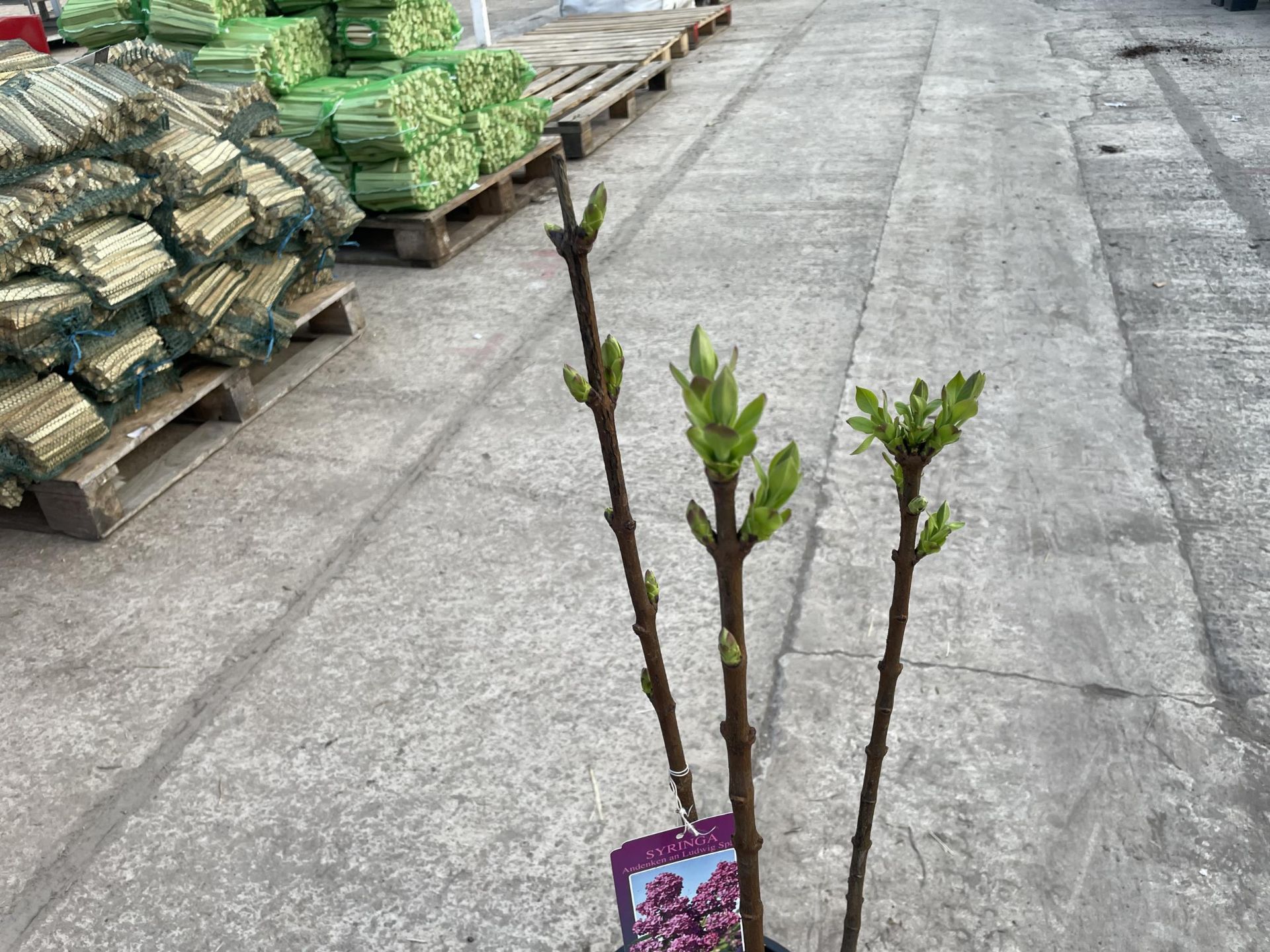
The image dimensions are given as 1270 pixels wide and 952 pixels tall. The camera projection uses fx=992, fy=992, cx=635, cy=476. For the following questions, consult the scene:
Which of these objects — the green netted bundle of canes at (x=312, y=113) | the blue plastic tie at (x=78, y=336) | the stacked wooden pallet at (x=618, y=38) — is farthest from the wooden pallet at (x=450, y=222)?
the stacked wooden pallet at (x=618, y=38)

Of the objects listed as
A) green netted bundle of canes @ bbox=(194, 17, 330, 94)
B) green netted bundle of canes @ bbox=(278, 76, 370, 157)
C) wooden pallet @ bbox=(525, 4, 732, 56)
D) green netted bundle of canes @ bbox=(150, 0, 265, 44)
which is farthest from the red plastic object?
green netted bundle of canes @ bbox=(278, 76, 370, 157)

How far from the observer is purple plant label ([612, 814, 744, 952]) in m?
1.38

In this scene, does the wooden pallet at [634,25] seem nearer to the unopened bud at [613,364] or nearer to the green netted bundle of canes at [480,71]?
the green netted bundle of canes at [480,71]

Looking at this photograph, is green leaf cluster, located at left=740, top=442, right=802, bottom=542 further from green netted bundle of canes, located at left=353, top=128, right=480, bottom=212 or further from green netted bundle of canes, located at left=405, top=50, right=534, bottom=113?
green netted bundle of canes, located at left=405, top=50, right=534, bottom=113

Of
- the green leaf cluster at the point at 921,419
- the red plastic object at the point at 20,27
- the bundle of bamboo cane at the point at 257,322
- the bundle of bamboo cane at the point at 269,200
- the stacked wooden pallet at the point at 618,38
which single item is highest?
the green leaf cluster at the point at 921,419

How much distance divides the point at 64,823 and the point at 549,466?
1.78 metres

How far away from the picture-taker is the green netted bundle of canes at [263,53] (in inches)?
181

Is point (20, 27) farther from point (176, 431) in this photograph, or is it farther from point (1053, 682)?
point (1053, 682)

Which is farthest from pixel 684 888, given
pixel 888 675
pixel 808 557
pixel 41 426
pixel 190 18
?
pixel 190 18

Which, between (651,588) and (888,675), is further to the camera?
(888,675)

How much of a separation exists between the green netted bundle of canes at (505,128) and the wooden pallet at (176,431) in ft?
4.95

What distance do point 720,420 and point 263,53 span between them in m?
4.73

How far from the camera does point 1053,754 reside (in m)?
2.29

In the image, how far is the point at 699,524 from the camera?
795 millimetres
